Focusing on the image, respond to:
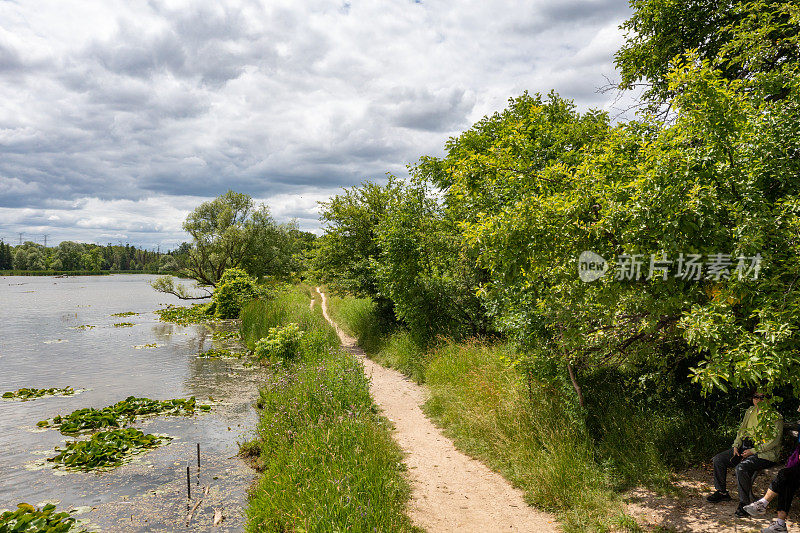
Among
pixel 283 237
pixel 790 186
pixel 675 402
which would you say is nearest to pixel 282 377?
pixel 675 402

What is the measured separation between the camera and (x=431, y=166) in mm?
18594

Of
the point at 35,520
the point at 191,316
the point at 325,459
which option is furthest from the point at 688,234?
the point at 191,316

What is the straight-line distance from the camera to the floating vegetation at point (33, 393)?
13.4m

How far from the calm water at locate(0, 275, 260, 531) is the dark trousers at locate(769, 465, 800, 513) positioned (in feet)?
25.2

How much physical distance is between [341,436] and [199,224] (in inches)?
1489

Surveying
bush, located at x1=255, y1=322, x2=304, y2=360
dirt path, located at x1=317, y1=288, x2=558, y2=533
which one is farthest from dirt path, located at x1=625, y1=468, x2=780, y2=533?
bush, located at x1=255, y1=322, x2=304, y2=360

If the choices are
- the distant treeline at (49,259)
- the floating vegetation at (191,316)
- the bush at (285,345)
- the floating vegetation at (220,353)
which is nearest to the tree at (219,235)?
the floating vegetation at (191,316)

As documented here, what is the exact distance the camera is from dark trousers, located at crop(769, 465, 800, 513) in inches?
209

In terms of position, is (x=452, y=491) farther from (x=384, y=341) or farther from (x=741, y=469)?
(x=384, y=341)

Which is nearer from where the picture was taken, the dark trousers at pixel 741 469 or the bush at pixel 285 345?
the dark trousers at pixel 741 469

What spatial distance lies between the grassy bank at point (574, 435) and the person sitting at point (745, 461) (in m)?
0.68

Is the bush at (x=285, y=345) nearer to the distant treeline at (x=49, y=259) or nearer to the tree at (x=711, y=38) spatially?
the tree at (x=711, y=38)

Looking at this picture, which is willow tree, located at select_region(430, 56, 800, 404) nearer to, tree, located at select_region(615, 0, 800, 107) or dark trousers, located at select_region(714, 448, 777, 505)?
dark trousers, located at select_region(714, 448, 777, 505)

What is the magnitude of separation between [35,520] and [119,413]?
215 inches
